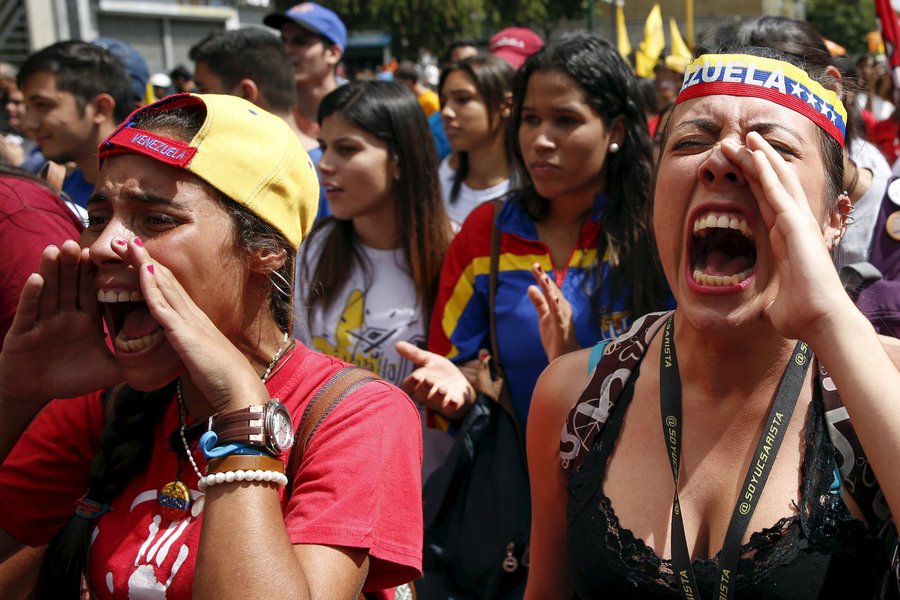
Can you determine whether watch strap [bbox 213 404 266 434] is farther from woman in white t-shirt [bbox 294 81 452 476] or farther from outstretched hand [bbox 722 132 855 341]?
woman in white t-shirt [bbox 294 81 452 476]

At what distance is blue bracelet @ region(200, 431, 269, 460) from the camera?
180 cm

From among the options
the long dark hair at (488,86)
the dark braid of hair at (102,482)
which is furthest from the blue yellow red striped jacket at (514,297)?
the long dark hair at (488,86)

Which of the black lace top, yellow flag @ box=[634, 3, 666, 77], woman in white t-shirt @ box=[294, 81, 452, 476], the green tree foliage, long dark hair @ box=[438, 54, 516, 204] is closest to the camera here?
the black lace top

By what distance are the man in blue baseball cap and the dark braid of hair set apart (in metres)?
4.78

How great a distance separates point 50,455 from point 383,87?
2707 mm

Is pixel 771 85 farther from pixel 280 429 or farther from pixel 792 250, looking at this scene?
pixel 280 429

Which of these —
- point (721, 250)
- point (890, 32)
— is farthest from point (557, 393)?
point (890, 32)

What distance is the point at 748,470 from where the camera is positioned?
1.89m

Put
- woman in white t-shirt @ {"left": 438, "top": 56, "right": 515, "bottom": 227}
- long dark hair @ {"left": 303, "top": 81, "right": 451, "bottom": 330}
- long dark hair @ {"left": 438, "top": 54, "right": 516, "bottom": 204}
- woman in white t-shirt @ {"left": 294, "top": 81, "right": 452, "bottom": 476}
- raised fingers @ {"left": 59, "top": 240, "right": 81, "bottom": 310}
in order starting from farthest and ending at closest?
long dark hair @ {"left": 438, "top": 54, "right": 516, "bottom": 204}
woman in white t-shirt @ {"left": 438, "top": 56, "right": 515, "bottom": 227}
long dark hair @ {"left": 303, "top": 81, "right": 451, "bottom": 330}
woman in white t-shirt @ {"left": 294, "top": 81, "right": 452, "bottom": 476}
raised fingers @ {"left": 59, "top": 240, "right": 81, "bottom": 310}

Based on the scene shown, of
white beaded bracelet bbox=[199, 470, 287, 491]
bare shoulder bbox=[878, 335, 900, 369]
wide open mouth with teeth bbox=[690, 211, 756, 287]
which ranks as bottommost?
white beaded bracelet bbox=[199, 470, 287, 491]

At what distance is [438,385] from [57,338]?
56.4 inches

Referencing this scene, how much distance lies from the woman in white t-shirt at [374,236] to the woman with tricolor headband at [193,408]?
1.61m

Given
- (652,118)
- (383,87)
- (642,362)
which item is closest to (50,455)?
(642,362)

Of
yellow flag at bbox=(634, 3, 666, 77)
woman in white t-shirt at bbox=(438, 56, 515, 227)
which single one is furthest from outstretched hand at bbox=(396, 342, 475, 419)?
yellow flag at bbox=(634, 3, 666, 77)
